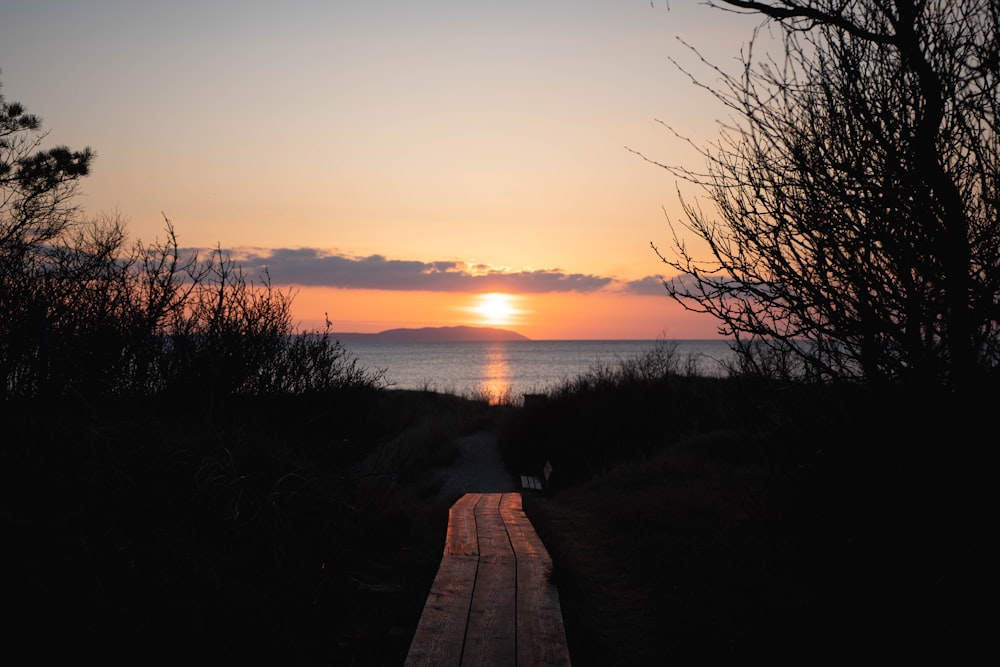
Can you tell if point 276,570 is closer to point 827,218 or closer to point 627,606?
point 627,606

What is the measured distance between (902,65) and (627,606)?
4807mm

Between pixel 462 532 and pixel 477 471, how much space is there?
13.9m

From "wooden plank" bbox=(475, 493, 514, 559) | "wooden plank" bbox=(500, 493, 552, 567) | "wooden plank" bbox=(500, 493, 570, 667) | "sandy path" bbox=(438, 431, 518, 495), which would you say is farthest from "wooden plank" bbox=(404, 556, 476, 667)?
"sandy path" bbox=(438, 431, 518, 495)

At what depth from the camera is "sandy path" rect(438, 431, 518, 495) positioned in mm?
19312

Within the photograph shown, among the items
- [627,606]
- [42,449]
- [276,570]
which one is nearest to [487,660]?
[276,570]

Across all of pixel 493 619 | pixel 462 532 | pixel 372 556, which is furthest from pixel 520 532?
pixel 493 619

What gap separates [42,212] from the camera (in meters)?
15.8

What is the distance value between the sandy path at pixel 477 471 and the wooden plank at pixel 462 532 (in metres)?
7.14

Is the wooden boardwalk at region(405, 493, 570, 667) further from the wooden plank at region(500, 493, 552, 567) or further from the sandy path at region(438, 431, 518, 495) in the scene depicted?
the sandy path at region(438, 431, 518, 495)

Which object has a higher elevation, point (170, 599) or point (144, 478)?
point (144, 478)

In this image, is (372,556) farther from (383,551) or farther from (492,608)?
(492,608)

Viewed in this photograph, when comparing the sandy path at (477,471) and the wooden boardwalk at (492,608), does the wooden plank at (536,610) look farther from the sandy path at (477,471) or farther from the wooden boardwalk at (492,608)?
the sandy path at (477,471)

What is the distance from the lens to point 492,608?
16.6ft

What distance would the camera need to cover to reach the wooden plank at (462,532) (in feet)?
23.1
